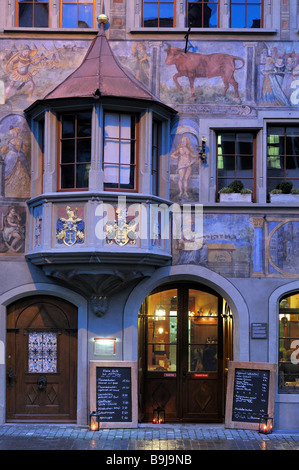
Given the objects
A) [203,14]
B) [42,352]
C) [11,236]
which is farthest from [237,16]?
[42,352]

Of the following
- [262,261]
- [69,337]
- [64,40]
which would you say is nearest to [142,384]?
[69,337]

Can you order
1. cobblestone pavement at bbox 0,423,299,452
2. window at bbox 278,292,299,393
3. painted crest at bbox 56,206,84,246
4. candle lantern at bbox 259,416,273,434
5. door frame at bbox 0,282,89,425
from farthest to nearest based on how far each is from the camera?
window at bbox 278,292,299,393, door frame at bbox 0,282,89,425, painted crest at bbox 56,206,84,246, candle lantern at bbox 259,416,273,434, cobblestone pavement at bbox 0,423,299,452

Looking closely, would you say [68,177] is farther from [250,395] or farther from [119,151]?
[250,395]

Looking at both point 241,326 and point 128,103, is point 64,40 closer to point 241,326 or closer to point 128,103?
point 128,103

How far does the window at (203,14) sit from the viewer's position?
15.9 meters

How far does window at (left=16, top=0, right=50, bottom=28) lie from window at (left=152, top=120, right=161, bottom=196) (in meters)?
3.13

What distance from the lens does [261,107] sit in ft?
51.2

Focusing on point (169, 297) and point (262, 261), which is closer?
point (262, 261)

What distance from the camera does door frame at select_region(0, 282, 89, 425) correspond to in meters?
15.2

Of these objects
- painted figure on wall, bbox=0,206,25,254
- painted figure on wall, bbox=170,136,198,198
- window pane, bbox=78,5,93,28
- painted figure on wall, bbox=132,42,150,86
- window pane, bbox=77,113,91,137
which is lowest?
painted figure on wall, bbox=0,206,25,254

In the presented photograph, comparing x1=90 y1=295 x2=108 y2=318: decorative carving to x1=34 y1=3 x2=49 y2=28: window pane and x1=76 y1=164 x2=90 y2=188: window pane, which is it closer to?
x1=76 y1=164 x2=90 y2=188: window pane

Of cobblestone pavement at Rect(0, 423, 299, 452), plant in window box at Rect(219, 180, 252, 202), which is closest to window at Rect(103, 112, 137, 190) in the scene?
plant in window box at Rect(219, 180, 252, 202)

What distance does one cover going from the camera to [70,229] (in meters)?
14.7

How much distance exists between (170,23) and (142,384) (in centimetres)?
742
